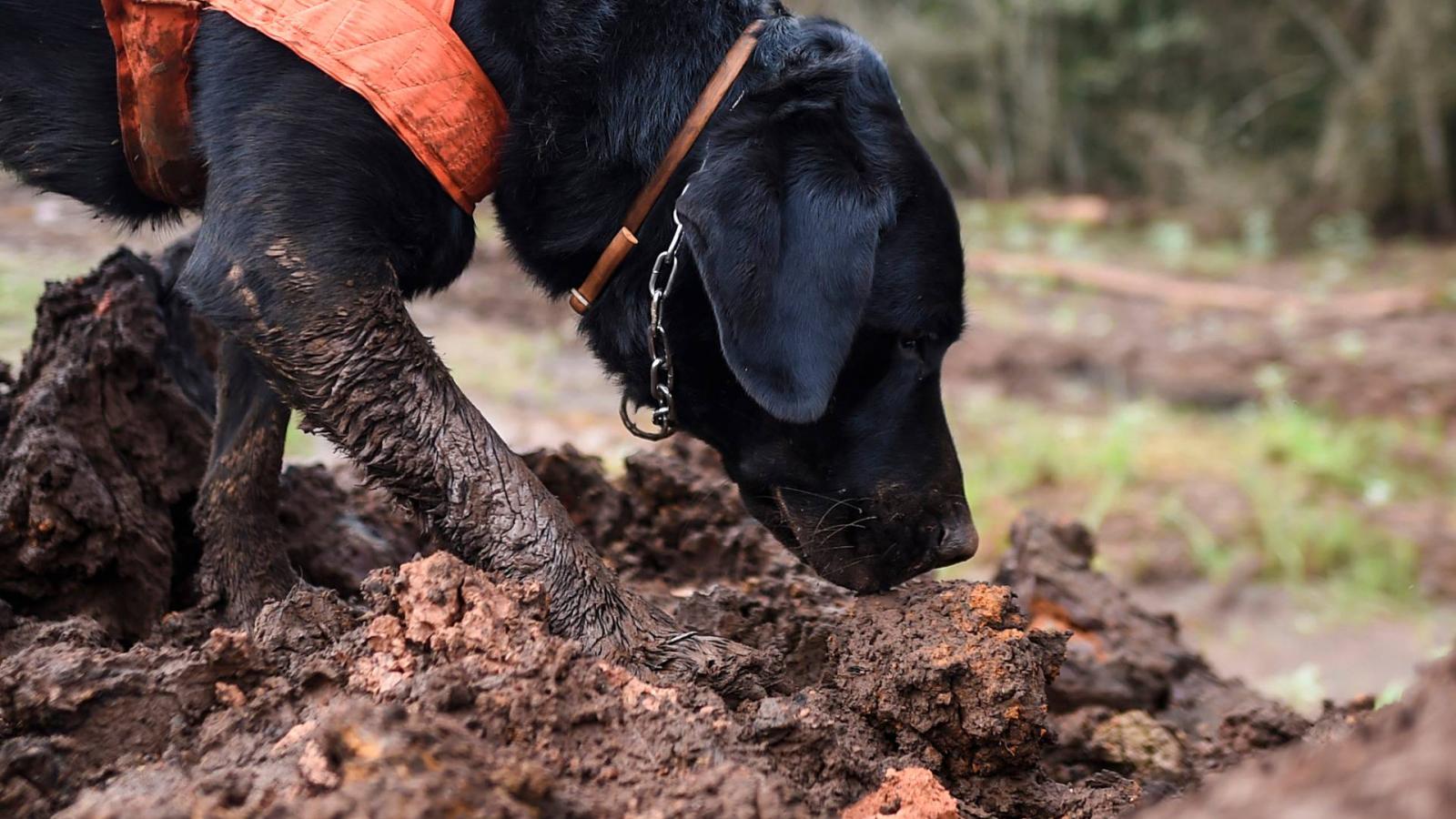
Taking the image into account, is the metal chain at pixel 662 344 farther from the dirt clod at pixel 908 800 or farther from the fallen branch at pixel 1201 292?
the fallen branch at pixel 1201 292

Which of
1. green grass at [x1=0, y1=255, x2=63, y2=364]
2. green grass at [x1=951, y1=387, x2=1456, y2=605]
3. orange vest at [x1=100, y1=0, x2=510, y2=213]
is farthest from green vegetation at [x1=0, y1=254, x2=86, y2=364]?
green grass at [x1=951, y1=387, x2=1456, y2=605]

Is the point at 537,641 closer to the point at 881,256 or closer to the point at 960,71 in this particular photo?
the point at 881,256

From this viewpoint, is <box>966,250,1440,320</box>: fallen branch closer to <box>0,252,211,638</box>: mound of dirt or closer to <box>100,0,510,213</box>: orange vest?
<box>100,0,510,213</box>: orange vest

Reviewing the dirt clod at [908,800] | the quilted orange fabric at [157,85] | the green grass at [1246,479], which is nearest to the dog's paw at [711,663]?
the dirt clod at [908,800]

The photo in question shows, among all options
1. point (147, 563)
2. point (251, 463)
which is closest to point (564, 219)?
point (251, 463)

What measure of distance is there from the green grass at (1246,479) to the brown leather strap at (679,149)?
11.7 ft

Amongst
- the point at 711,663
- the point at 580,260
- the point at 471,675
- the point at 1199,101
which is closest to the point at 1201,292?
the point at 1199,101

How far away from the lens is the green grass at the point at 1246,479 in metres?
6.15

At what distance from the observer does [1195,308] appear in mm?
11742

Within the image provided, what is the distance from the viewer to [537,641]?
2.09m

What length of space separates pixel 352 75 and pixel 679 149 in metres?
0.72

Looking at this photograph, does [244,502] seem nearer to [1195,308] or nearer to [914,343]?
[914,343]

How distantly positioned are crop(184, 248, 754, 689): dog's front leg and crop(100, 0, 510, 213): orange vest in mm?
351

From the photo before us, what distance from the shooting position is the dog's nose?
9.39 feet
